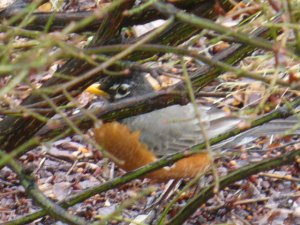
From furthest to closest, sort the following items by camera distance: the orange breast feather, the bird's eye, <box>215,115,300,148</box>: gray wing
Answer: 1. the bird's eye
2. <box>215,115,300,148</box>: gray wing
3. the orange breast feather

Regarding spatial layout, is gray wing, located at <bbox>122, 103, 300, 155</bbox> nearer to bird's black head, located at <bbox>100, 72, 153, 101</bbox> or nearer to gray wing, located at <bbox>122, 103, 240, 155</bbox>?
gray wing, located at <bbox>122, 103, 240, 155</bbox>

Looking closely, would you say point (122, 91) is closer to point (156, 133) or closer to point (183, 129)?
→ point (156, 133)

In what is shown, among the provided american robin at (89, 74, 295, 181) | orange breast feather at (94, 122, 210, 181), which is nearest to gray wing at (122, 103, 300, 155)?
american robin at (89, 74, 295, 181)

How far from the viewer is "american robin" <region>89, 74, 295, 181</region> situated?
4.10 meters

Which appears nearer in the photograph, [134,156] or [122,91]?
[134,156]

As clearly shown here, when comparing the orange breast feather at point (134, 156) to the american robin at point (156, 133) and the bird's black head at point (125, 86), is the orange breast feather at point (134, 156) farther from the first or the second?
the bird's black head at point (125, 86)

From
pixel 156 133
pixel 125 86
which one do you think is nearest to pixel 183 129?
pixel 156 133

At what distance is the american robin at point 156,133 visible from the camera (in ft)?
13.5

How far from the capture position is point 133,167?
405 centimetres

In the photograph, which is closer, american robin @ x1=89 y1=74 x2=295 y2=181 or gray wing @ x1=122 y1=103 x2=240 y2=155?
american robin @ x1=89 y1=74 x2=295 y2=181

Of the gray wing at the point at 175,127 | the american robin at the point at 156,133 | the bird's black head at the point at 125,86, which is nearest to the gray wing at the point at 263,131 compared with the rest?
the american robin at the point at 156,133

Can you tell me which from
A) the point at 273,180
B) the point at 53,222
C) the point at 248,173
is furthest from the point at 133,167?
the point at 248,173

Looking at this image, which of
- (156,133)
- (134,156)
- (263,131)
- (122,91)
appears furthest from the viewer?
(156,133)

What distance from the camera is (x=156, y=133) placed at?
14.6ft
